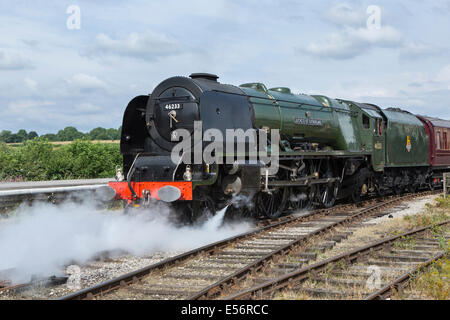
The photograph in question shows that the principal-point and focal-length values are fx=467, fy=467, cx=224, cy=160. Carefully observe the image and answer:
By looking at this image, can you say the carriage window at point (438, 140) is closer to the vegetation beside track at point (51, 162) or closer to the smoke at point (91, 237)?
the smoke at point (91, 237)

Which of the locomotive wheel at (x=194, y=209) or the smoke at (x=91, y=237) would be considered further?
the locomotive wheel at (x=194, y=209)

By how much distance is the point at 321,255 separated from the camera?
7758 millimetres

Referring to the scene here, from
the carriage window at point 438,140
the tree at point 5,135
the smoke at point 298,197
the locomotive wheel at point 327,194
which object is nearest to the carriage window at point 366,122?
the locomotive wheel at point 327,194

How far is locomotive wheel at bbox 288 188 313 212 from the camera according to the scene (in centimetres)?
1211

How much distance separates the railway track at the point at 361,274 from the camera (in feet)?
17.8

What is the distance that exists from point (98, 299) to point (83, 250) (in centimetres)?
275

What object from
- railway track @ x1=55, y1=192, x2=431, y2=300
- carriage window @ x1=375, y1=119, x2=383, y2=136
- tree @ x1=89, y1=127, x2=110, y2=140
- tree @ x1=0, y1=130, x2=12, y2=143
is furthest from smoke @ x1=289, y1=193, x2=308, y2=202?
tree @ x1=89, y1=127, x2=110, y2=140

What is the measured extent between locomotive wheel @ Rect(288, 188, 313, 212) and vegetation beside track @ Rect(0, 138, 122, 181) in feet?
56.1

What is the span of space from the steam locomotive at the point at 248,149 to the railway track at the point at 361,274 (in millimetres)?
2976

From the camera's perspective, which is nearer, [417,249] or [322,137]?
[417,249]

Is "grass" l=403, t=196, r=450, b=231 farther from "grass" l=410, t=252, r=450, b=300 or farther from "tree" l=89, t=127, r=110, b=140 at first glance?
→ "tree" l=89, t=127, r=110, b=140
